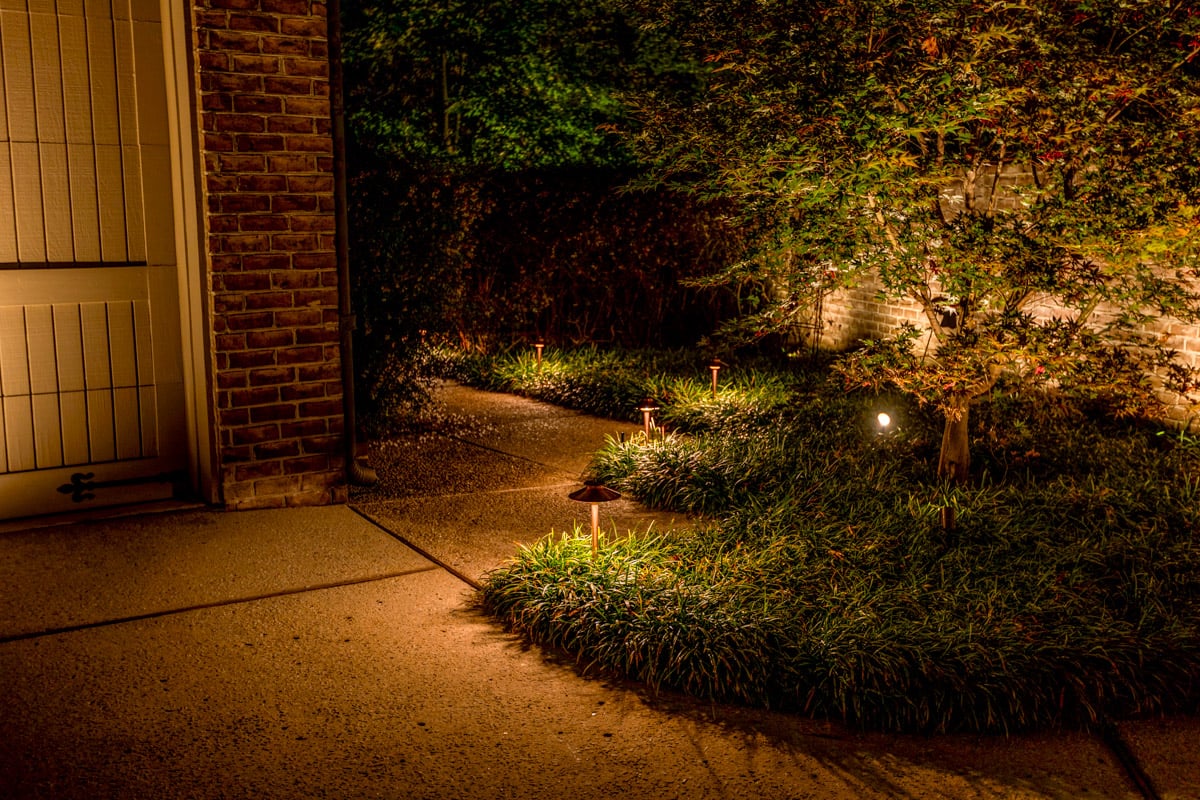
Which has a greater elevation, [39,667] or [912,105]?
[912,105]

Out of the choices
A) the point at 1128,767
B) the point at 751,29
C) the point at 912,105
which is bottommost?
the point at 1128,767

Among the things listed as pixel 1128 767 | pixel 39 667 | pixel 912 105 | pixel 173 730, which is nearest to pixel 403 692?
pixel 173 730

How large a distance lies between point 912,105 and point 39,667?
4.43m

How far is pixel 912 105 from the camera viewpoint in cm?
525

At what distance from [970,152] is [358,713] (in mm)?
4583

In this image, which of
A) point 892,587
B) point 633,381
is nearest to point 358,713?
point 892,587

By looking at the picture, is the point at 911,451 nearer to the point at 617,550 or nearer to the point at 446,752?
the point at 617,550

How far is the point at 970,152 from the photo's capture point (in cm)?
623

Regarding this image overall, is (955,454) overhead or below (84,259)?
below

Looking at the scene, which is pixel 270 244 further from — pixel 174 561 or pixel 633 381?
pixel 633 381

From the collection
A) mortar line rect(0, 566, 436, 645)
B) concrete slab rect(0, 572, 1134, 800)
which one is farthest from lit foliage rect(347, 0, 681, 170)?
concrete slab rect(0, 572, 1134, 800)

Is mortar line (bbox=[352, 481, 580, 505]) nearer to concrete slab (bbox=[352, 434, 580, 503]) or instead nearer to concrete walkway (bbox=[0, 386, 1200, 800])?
concrete slab (bbox=[352, 434, 580, 503])

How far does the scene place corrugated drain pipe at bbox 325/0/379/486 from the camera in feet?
19.5

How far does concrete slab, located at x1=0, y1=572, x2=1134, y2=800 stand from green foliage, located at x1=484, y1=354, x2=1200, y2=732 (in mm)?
155
